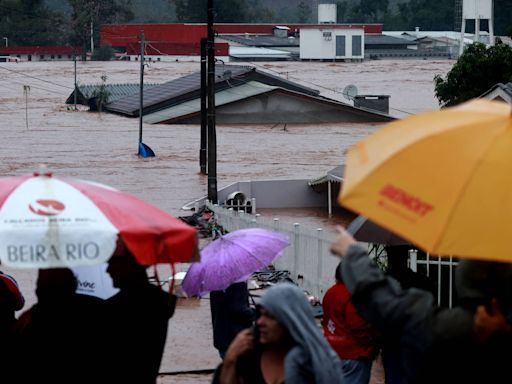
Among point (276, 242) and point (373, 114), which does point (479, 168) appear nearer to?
point (276, 242)

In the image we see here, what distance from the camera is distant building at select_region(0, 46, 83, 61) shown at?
110875 millimetres

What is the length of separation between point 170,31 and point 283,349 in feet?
351

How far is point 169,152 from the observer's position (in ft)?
126

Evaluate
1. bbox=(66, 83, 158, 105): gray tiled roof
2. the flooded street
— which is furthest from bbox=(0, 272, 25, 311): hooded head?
bbox=(66, 83, 158, 105): gray tiled roof

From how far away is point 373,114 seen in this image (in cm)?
4912

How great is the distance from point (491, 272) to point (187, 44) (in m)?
106

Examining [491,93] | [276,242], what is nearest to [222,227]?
[491,93]

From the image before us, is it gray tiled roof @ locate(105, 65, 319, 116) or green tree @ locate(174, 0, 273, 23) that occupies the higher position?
green tree @ locate(174, 0, 273, 23)

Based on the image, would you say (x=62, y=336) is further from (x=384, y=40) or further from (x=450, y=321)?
(x=384, y=40)

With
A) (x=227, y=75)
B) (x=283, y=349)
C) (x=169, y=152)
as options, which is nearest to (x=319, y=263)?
(x=283, y=349)

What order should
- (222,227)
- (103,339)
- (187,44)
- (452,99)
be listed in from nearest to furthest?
1. (103,339)
2. (222,227)
3. (452,99)
4. (187,44)

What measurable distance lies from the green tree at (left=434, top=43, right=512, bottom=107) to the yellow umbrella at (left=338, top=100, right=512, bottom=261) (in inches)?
1189

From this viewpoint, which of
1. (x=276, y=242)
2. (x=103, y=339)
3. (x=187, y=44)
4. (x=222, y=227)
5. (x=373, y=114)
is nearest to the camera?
(x=103, y=339)

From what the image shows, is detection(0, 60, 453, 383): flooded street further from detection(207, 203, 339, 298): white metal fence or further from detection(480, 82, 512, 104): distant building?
detection(480, 82, 512, 104): distant building
